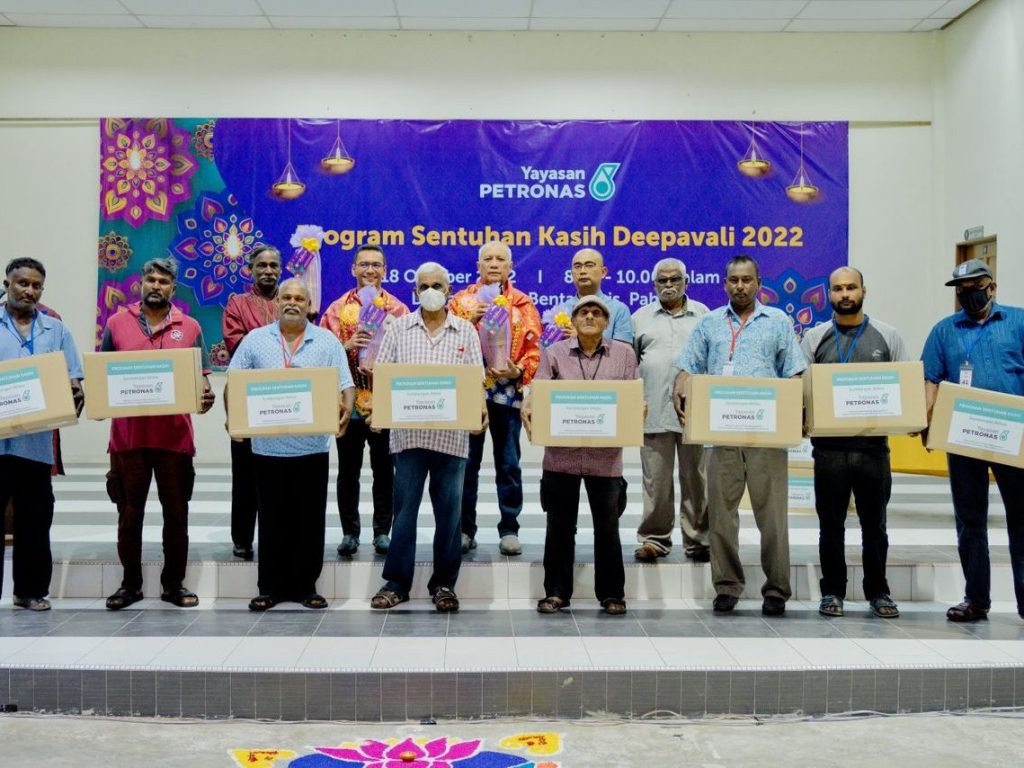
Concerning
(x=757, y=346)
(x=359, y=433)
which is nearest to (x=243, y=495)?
(x=359, y=433)

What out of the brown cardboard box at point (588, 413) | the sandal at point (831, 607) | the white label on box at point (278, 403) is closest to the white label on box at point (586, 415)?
the brown cardboard box at point (588, 413)

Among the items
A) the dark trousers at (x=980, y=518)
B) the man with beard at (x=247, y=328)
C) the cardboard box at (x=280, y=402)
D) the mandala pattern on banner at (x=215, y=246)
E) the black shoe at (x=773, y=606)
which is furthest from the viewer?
the mandala pattern on banner at (x=215, y=246)

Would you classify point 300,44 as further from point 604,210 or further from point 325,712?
point 325,712

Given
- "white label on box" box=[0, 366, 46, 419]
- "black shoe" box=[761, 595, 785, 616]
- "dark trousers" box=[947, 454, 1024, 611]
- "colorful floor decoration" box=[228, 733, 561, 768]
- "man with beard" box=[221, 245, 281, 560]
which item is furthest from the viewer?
"man with beard" box=[221, 245, 281, 560]

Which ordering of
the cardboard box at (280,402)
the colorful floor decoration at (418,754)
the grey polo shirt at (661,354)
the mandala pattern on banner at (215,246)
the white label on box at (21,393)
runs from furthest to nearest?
the mandala pattern on banner at (215,246), the grey polo shirt at (661,354), the cardboard box at (280,402), the white label on box at (21,393), the colorful floor decoration at (418,754)

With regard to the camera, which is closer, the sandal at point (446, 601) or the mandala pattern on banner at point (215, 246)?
the sandal at point (446, 601)

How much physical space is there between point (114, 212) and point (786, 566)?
640 cm

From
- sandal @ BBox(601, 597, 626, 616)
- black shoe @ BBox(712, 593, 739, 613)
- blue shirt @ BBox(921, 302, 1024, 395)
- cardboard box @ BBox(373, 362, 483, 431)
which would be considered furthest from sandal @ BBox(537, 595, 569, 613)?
blue shirt @ BBox(921, 302, 1024, 395)

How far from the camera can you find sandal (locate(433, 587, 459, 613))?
4.05 meters

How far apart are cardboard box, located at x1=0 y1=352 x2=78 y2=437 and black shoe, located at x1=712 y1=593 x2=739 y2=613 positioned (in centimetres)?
272

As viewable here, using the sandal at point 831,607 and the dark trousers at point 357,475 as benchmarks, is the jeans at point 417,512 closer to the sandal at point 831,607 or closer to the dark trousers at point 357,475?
the dark trousers at point 357,475

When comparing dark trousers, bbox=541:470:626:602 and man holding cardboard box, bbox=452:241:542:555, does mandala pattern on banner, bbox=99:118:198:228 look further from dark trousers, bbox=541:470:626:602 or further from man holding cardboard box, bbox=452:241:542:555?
dark trousers, bbox=541:470:626:602

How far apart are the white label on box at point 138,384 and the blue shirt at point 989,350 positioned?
3.12 m

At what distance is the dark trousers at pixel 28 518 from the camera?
3.94 meters
